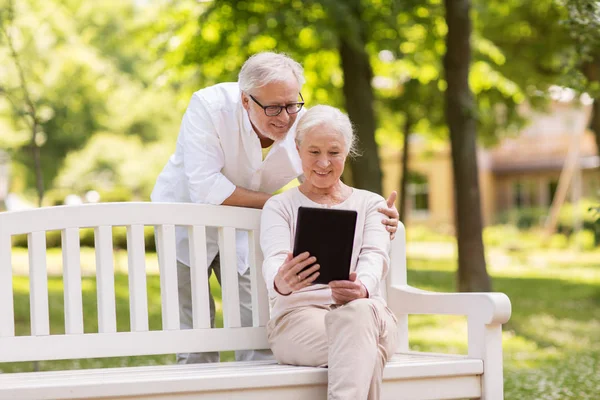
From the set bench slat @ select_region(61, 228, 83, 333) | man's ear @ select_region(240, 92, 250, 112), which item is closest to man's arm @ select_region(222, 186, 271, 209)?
man's ear @ select_region(240, 92, 250, 112)

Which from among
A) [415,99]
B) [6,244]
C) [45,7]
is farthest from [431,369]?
[415,99]

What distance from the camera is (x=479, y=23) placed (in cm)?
1759

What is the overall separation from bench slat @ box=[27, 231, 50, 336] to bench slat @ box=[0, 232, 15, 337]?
0.09 m

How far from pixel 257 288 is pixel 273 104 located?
87cm

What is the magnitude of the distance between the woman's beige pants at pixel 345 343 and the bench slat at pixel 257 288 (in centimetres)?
44

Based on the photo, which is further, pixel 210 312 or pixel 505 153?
pixel 505 153

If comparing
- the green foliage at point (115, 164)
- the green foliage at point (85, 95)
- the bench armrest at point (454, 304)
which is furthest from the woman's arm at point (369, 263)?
the green foliage at point (115, 164)

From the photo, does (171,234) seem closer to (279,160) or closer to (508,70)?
(279,160)

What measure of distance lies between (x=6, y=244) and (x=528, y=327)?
8.66 metres

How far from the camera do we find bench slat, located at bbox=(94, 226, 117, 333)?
4012 millimetres

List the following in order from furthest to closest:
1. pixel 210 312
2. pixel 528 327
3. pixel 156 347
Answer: pixel 528 327 → pixel 210 312 → pixel 156 347

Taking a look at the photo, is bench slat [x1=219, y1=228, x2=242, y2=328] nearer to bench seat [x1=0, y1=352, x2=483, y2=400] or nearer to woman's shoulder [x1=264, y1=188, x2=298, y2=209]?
bench seat [x1=0, y1=352, x2=483, y2=400]

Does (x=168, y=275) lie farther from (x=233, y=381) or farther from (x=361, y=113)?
(x=361, y=113)

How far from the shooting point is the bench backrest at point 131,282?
389cm
